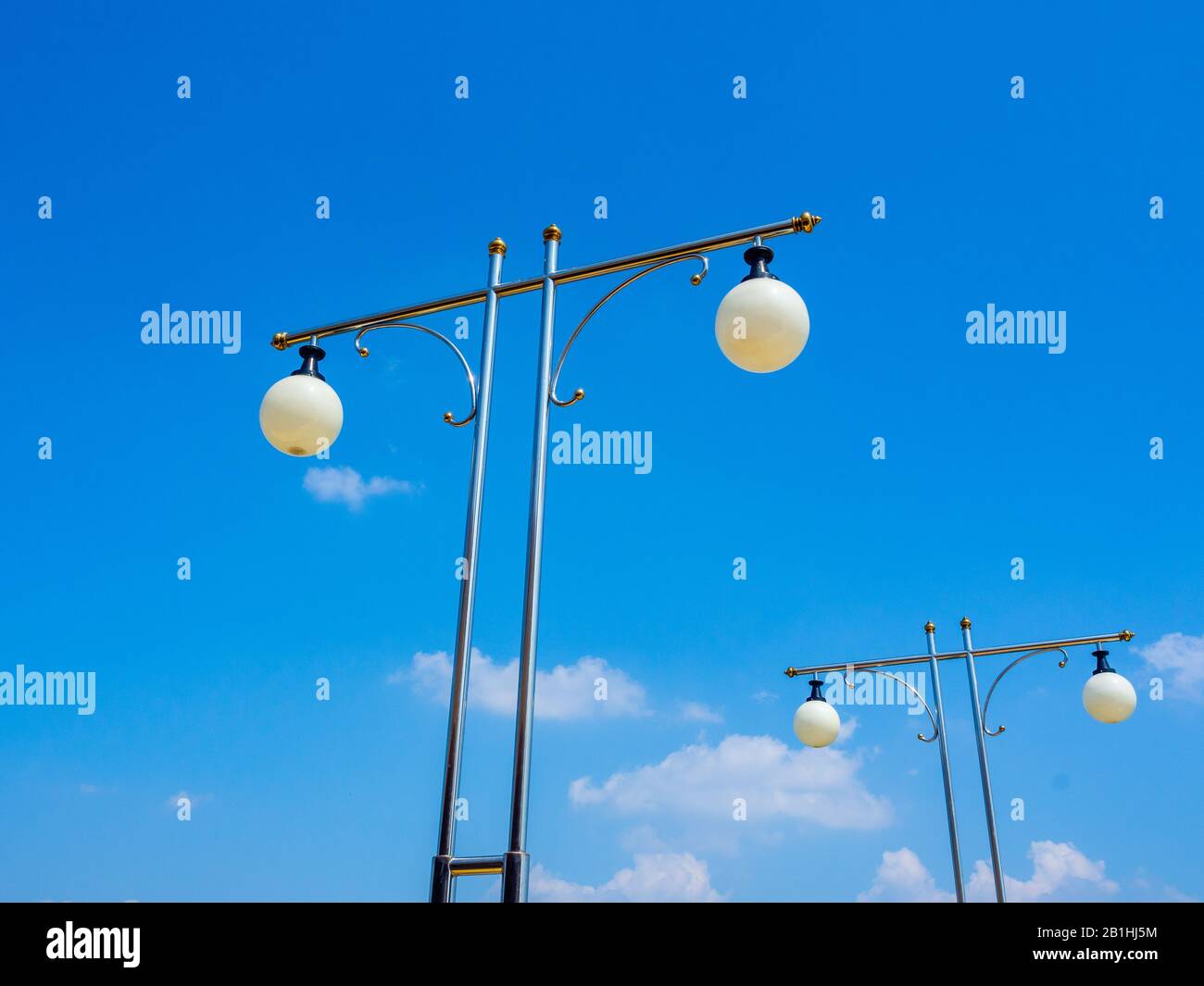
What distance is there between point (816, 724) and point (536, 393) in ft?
22.3

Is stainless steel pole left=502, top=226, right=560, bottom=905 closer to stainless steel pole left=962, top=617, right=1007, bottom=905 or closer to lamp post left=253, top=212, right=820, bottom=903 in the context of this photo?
lamp post left=253, top=212, right=820, bottom=903

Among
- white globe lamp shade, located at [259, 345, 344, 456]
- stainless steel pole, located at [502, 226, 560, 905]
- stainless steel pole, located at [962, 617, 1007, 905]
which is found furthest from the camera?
stainless steel pole, located at [962, 617, 1007, 905]

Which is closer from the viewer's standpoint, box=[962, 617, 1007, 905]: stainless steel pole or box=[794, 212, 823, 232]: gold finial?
box=[794, 212, 823, 232]: gold finial

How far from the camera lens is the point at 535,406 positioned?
451 cm

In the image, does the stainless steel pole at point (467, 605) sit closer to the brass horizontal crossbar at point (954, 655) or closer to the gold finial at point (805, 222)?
the gold finial at point (805, 222)

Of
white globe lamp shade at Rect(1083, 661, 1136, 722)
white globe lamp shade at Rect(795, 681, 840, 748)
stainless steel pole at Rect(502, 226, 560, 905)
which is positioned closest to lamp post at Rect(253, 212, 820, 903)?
stainless steel pole at Rect(502, 226, 560, 905)

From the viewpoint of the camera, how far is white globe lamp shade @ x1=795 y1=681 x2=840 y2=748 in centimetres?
1014

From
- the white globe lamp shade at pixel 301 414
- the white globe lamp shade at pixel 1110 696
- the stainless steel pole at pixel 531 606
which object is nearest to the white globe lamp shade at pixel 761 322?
the stainless steel pole at pixel 531 606

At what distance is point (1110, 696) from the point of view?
9836mm

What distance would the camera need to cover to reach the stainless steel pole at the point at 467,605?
380 centimetres

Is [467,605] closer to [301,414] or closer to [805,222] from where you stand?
[301,414]

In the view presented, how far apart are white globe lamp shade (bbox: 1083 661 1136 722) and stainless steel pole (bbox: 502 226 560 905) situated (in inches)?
314

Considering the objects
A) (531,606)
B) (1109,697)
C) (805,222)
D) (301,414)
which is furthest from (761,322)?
(1109,697)
